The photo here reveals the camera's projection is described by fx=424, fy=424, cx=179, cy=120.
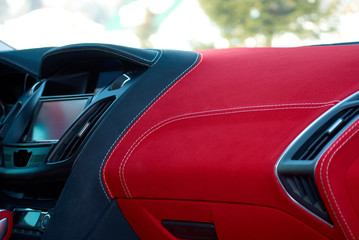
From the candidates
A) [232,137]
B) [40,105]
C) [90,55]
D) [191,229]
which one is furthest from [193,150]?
[40,105]

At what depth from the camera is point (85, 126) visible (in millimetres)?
2332

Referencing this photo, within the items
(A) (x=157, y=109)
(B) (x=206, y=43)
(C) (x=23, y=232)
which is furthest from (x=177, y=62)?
(B) (x=206, y=43)

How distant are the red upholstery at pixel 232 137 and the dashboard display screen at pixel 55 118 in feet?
2.26

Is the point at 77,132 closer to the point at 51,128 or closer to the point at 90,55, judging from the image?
the point at 51,128

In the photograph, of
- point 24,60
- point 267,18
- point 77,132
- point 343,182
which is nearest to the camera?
point 343,182

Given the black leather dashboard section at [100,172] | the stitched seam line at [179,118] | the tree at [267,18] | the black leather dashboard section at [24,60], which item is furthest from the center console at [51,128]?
the tree at [267,18]

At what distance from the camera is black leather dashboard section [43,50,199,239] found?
→ 1.97m

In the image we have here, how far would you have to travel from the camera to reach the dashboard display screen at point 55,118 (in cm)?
258

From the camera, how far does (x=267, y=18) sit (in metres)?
18.9

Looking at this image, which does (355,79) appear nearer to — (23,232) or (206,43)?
(23,232)

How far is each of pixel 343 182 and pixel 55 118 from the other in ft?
5.98

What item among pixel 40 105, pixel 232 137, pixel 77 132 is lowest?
pixel 232 137

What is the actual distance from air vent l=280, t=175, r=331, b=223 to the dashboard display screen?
145cm

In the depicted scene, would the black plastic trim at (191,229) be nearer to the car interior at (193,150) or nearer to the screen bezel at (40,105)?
the car interior at (193,150)
